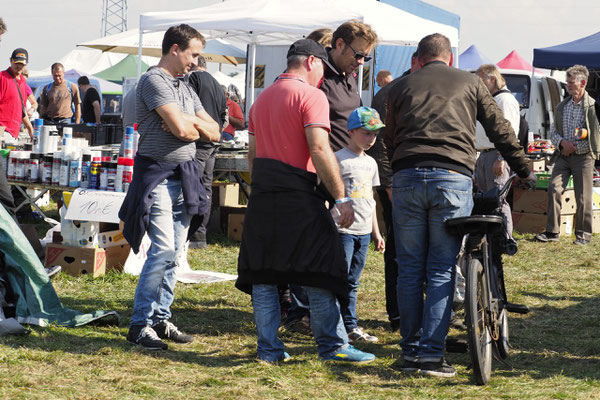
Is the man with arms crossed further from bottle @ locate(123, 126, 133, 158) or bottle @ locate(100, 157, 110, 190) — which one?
bottle @ locate(100, 157, 110, 190)

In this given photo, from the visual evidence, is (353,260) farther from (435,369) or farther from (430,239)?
(435,369)

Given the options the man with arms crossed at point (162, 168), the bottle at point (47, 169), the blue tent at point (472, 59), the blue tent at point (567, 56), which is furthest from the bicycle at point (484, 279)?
the blue tent at point (472, 59)

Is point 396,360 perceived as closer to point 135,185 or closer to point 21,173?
point 135,185

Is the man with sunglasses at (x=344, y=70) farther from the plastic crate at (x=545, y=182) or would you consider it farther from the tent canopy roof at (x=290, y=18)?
the tent canopy roof at (x=290, y=18)

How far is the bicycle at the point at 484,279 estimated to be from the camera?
411cm

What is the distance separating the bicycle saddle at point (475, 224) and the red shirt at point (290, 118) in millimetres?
804

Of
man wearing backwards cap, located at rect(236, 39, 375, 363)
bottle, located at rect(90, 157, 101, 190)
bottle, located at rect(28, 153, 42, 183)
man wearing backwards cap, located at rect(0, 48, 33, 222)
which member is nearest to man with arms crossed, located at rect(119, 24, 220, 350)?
man wearing backwards cap, located at rect(236, 39, 375, 363)

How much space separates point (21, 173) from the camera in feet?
26.4

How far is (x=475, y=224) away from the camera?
4230 mm

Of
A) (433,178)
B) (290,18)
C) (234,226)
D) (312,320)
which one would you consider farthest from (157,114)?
(290,18)

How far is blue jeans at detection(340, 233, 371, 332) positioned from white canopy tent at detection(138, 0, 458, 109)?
7.06m

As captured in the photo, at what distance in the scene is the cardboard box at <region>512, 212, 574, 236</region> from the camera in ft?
34.8

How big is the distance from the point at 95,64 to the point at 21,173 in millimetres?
26681

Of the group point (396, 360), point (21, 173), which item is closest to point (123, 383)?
point (396, 360)
